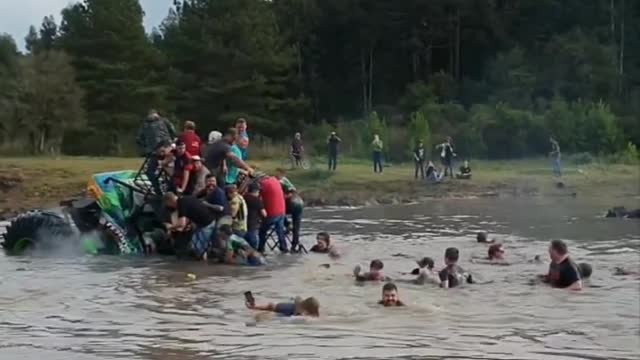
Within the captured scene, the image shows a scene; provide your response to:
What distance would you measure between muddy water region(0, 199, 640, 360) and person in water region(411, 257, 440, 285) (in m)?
0.31

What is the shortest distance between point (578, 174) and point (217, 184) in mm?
28100

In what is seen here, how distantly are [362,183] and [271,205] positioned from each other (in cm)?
1888

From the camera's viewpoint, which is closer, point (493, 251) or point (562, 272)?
point (562, 272)

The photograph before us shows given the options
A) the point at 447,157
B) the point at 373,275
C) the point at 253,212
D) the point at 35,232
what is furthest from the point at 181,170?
the point at 447,157

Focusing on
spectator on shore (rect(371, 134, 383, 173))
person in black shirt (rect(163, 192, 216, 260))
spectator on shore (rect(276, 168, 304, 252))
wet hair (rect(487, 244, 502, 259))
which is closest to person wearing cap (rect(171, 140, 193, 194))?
person in black shirt (rect(163, 192, 216, 260))

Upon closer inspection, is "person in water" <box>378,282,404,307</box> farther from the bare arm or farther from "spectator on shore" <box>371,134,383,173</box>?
"spectator on shore" <box>371,134,383,173</box>

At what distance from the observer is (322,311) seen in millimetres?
13883

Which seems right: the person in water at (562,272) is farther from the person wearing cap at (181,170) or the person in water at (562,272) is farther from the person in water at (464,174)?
the person in water at (464,174)

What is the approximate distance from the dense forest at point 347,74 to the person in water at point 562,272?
1469 inches

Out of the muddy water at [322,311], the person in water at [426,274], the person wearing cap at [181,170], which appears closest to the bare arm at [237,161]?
the person wearing cap at [181,170]

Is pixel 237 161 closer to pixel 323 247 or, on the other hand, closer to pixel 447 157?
pixel 323 247

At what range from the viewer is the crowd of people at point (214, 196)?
19.0 m

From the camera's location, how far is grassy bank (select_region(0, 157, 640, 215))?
110 ft

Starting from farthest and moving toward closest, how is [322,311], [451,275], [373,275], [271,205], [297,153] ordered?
1. [297,153]
2. [271,205]
3. [373,275]
4. [451,275]
5. [322,311]
